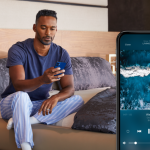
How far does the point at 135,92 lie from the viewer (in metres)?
0.53

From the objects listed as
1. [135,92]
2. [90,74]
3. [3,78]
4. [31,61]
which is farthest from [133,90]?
[90,74]

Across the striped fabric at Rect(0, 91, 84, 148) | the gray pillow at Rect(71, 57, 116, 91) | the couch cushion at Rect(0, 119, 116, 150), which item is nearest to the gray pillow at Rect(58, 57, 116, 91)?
the gray pillow at Rect(71, 57, 116, 91)

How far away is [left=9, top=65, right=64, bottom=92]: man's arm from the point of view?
1388 millimetres

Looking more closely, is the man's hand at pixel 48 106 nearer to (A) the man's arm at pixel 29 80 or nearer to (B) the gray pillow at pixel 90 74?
(A) the man's arm at pixel 29 80

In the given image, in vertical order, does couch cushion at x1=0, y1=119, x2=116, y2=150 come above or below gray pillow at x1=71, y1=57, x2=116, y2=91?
below

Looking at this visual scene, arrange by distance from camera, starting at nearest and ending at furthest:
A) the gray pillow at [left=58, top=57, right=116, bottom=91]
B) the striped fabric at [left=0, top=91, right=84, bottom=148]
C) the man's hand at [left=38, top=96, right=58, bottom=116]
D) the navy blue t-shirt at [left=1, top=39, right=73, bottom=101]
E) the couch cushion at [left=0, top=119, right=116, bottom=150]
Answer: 1. the couch cushion at [left=0, top=119, right=116, bottom=150]
2. the striped fabric at [left=0, top=91, right=84, bottom=148]
3. the man's hand at [left=38, top=96, right=58, bottom=116]
4. the navy blue t-shirt at [left=1, top=39, right=73, bottom=101]
5. the gray pillow at [left=58, top=57, right=116, bottom=91]

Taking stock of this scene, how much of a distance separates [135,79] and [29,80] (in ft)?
3.42

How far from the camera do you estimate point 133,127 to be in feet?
1.63

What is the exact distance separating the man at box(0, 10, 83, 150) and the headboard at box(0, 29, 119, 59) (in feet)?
2.69

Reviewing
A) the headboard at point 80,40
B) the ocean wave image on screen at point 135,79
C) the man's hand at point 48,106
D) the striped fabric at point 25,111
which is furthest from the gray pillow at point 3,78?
the ocean wave image on screen at point 135,79

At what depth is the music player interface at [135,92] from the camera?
49cm

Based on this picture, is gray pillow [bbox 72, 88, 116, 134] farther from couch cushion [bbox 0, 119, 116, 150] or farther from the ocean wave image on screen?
the ocean wave image on screen

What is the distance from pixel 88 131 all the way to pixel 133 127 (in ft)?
2.88

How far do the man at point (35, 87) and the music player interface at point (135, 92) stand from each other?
0.88 meters
